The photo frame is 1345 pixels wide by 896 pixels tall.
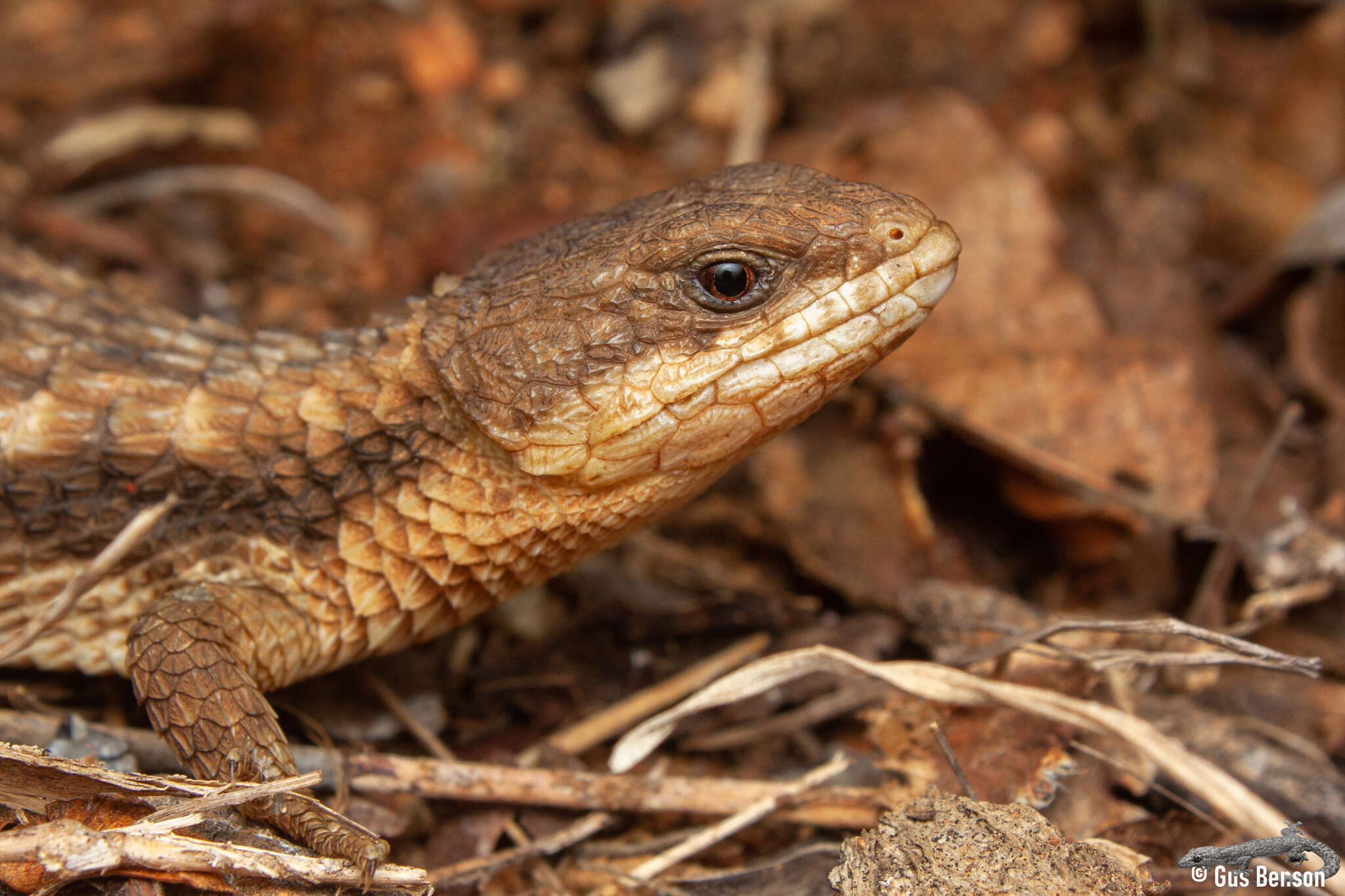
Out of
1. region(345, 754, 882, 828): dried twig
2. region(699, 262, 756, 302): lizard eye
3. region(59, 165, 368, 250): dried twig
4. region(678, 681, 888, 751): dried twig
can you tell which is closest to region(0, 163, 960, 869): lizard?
region(699, 262, 756, 302): lizard eye

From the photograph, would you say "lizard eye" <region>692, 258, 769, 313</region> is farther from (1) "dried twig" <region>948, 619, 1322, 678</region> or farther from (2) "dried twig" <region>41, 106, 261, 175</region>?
(2) "dried twig" <region>41, 106, 261, 175</region>

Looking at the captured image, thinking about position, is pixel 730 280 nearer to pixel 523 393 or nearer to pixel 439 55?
pixel 523 393

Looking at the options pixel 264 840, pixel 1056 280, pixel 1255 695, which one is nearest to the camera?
pixel 264 840

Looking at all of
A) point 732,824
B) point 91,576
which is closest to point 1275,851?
point 732,824

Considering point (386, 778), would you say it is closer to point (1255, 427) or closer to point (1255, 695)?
point (1255, 695)

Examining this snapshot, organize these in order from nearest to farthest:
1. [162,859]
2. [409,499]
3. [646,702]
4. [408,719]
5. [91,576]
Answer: [91,576]
[162,859]
[409,499]
[408,719]
[646,702]

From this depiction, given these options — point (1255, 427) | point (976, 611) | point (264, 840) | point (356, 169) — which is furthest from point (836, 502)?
point (356, 169)
